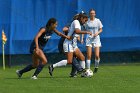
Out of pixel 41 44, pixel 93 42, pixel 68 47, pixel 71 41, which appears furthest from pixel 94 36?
pixel 41 44

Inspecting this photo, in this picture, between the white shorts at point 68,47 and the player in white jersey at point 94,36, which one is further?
the player in white jersey at point 94,36

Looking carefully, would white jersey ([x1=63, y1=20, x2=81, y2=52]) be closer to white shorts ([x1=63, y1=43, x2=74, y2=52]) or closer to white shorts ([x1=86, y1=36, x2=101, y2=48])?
white shorts ([x1=63, y1=43, x2=74, y2=52])

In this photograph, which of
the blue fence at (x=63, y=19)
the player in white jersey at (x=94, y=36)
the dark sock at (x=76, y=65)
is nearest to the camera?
the dark sock at (x=76, y=65)

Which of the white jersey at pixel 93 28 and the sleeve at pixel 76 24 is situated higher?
the sleeve at pixel 76 24

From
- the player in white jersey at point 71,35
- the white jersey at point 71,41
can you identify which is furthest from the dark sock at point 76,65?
the white jersey at point 71,41

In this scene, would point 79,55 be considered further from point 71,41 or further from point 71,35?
point 71,35

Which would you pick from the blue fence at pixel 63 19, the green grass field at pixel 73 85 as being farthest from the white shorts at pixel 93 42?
the blue fence at pixel 63 19

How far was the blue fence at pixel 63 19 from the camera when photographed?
17.9m

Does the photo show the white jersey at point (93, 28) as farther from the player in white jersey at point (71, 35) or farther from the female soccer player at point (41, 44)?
the female soccer player at point (41, 44)

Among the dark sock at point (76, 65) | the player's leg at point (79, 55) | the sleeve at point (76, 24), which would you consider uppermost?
the sleeve at point (76, 24)

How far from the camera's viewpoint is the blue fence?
1788cm

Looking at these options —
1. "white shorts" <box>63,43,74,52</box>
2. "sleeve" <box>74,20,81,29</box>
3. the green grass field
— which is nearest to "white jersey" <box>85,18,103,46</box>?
"white shorts" <box>63,43,74,52</box>

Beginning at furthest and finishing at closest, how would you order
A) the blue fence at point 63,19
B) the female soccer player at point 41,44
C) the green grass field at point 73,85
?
the blue fence at point 63,19 < the female soccer player at point 41,44 < the green grass field at point 73,85

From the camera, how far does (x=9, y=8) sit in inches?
699
